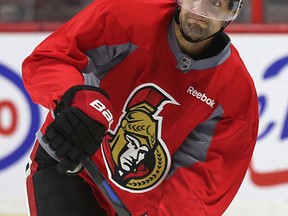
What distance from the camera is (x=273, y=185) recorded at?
3.73 metres

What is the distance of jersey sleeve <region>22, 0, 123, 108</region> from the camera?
179cm

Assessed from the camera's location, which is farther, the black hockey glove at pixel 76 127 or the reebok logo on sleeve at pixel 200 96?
the reebok logo on sleeve at pixel 200 96

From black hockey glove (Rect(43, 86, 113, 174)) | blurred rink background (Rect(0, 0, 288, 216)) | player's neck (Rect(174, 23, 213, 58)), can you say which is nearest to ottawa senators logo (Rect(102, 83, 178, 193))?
player's neck (Rect(174, 23, 213, 58))

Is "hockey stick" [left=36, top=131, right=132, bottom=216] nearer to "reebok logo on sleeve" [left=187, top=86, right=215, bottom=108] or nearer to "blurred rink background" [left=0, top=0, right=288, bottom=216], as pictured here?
"reebok logo on sleeve" [left=187, top=86, right=215, bottom=108]

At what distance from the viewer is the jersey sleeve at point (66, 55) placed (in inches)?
70.6

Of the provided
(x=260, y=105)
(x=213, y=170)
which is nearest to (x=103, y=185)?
(x=213, y=170)

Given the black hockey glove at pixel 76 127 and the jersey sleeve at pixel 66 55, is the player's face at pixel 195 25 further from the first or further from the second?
the black hockey glove at pixel 76 127

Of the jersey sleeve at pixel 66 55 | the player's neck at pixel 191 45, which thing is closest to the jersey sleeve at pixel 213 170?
the player's neck at pixel 191 45

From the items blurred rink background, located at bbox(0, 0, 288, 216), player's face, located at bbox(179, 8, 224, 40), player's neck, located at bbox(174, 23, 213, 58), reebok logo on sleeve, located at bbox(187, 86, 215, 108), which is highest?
player's face, located at bbox(179, 8, 224, 40)

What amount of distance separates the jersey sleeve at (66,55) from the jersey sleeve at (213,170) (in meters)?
0.34

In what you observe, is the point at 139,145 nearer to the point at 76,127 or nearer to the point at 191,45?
the point at 191,45

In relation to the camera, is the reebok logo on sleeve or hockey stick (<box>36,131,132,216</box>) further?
the reebok logo on sleeve

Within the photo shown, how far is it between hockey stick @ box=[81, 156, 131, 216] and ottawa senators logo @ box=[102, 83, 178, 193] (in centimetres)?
18

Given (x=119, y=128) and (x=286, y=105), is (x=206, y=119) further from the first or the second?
(x=286, y=105)
